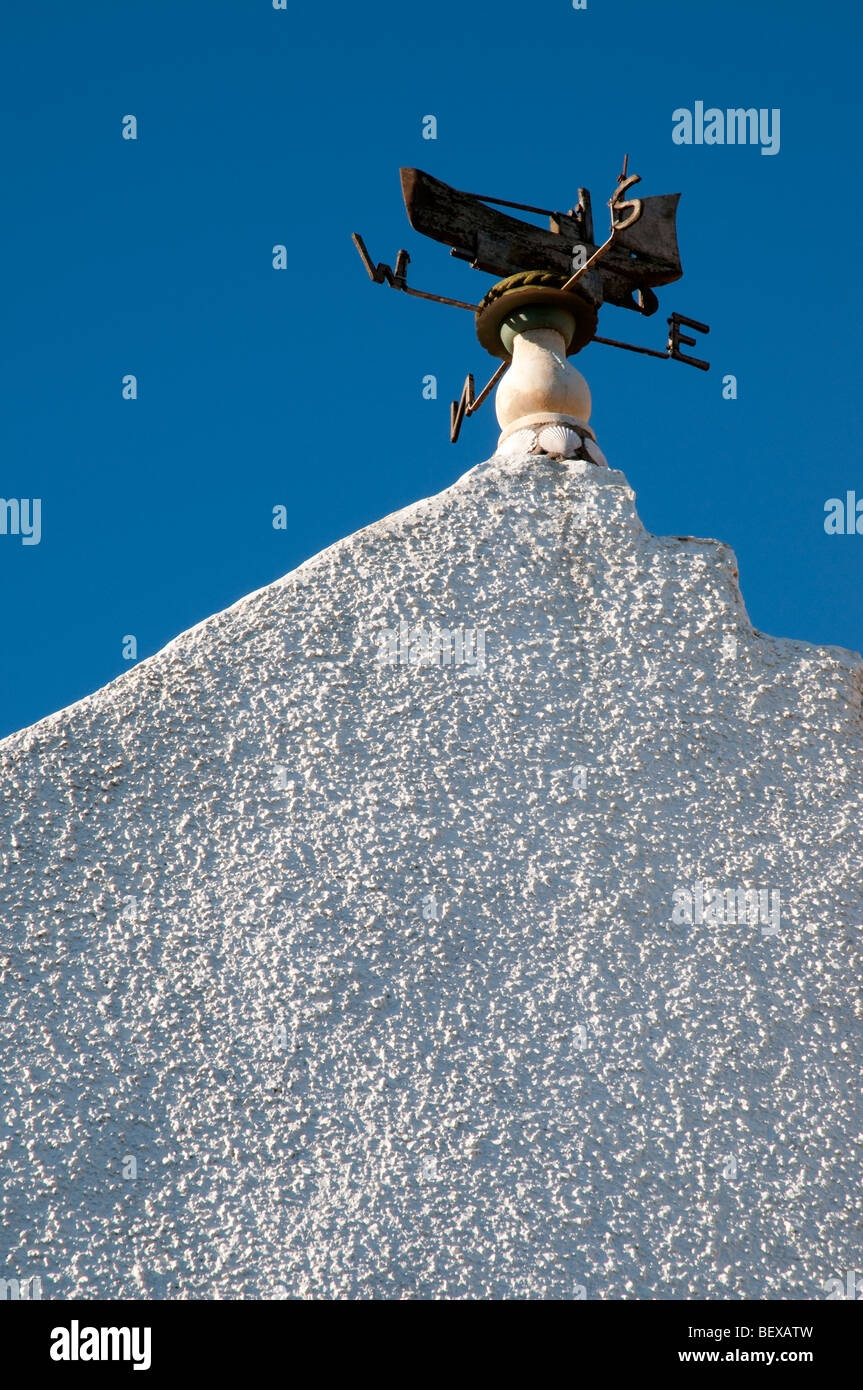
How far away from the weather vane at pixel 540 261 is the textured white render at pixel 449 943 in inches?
46.2

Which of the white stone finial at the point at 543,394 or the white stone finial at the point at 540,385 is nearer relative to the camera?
the white stone finial at the point at 543,394

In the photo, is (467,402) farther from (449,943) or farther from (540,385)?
(449,943)

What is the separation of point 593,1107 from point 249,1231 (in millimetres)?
611

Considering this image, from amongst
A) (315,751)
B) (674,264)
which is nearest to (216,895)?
(315,751)

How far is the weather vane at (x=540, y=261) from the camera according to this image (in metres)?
3.75

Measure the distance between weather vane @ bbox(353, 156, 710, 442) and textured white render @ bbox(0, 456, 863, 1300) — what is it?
3.85ft

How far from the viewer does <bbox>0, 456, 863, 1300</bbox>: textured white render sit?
2.08m

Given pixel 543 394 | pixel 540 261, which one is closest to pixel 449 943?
pixel 543 394

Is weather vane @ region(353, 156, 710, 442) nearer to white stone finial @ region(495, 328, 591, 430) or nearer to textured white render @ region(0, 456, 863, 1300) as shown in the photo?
white stone finial @ region(495, 328, 591, 430)

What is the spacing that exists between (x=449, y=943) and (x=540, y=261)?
240cm

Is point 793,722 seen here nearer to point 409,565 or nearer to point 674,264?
point 409,565

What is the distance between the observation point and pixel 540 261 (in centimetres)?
389

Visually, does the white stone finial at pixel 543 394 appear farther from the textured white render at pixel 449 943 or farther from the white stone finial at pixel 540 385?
the textured white render at pixel 449 943

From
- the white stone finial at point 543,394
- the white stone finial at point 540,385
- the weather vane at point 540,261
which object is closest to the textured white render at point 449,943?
the white stone finial at point 543,394
